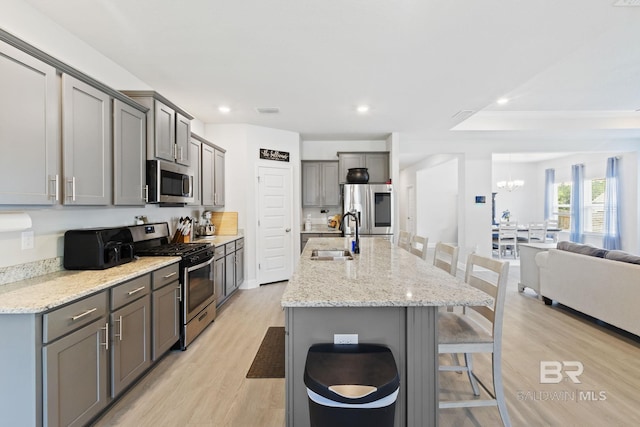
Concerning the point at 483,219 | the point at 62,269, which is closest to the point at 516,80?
the point at 483,219

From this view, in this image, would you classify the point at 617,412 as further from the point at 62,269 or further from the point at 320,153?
the point at 320,153

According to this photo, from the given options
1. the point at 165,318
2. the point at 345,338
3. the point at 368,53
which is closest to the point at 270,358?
the point at 165,318

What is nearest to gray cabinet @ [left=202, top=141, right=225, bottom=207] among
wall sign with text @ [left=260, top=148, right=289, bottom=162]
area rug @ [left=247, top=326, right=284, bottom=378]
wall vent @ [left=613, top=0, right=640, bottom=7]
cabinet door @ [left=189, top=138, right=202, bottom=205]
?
cabinet door @ [left=189, top=138, right=202, bottom=205]

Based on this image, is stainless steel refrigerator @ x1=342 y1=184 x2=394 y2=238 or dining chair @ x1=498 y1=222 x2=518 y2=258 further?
dining chair @ x1=498 y1=222 x2=518 y2=258

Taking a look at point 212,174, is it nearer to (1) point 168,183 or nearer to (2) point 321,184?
(1) point 168,183

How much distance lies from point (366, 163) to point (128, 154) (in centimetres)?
408

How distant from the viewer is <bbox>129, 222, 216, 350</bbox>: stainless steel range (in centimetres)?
273

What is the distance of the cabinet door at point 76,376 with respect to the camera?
1.43 m

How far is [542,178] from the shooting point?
945 centimetres

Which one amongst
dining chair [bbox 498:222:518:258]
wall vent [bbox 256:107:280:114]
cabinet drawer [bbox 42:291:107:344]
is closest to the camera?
cabinet drawer [bbox 42:291:107:344]

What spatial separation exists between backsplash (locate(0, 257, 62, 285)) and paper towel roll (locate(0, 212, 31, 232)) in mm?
295

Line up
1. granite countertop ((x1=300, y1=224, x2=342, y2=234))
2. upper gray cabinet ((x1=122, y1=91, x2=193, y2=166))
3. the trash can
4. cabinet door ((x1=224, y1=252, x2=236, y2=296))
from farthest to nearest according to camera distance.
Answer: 1. granite countertop ((x1=300, y1=224, x2=342, y2=234))
2. cabinet door ((x1=224, y1=252, x2=236, y2=296))
3. upper gray cabinet ((x1=122, y1=91, x2=193, y2=166))
4. the trash can

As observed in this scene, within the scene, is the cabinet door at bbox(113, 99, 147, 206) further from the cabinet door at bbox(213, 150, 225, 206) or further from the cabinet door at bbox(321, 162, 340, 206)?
the cabinet door at bbox(321, 162, 340, 206)

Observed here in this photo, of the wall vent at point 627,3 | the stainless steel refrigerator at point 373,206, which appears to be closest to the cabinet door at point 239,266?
the stainless steel refrigerator at point 373,206
